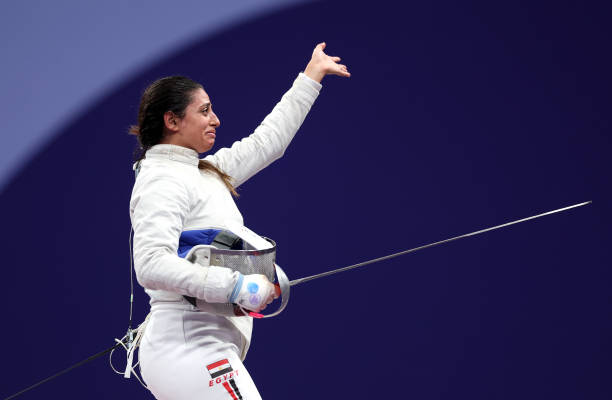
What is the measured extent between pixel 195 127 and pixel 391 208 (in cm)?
140

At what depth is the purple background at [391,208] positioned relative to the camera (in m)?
2.94

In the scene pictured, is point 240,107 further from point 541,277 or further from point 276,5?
point 541,277

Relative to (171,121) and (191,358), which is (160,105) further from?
(191,358)

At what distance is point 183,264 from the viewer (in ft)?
4.89

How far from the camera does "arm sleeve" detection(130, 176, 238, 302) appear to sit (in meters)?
1.48

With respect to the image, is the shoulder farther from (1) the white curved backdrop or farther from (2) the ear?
(1) the white curved backdrop

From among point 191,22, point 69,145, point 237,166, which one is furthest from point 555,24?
point 69,145

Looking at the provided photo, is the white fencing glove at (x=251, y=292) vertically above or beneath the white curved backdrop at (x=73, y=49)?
beneath

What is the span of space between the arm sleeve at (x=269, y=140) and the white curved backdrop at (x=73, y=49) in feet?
3.97

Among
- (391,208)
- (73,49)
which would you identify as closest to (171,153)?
(391,208)

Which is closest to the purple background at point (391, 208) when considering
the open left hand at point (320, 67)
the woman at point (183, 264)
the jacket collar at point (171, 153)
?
the open left hand at point (320, 67)

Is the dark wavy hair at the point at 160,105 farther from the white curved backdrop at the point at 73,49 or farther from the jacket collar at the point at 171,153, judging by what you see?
the white curved backdrop at the point at 73,49

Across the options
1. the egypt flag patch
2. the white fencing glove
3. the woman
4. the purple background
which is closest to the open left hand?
the woman

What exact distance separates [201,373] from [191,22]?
183cm
